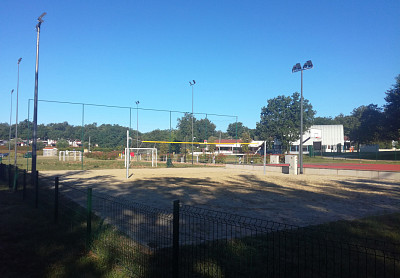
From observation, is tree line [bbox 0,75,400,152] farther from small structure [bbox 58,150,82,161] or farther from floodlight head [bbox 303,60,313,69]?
floodlight head [bbox 303,60,313,69]

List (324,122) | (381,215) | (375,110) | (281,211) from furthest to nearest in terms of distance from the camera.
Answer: (324,122) < (375,110) < (281,211) < (381,215)

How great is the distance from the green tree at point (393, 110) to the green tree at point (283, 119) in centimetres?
2049

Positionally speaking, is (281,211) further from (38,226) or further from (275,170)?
(275,170)

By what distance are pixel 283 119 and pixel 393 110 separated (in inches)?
1069

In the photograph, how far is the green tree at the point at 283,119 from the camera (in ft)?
209

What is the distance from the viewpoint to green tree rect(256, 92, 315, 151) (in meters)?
63.8

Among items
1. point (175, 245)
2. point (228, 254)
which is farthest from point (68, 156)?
point (175, 245)

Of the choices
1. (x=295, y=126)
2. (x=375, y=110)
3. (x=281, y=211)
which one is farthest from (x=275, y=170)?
(x=295, y=126)

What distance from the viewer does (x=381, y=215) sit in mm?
8164

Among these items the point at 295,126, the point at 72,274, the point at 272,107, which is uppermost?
the point at 272,107

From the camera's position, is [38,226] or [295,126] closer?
[38,226]

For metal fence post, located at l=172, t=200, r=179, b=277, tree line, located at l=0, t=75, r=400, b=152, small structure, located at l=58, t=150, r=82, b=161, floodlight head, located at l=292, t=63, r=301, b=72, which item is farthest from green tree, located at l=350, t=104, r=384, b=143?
metal fence post, located at l=172, t=200, r=179, b=277

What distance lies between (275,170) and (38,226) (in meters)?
21.8

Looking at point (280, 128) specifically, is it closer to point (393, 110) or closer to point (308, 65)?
point (393, 110)
